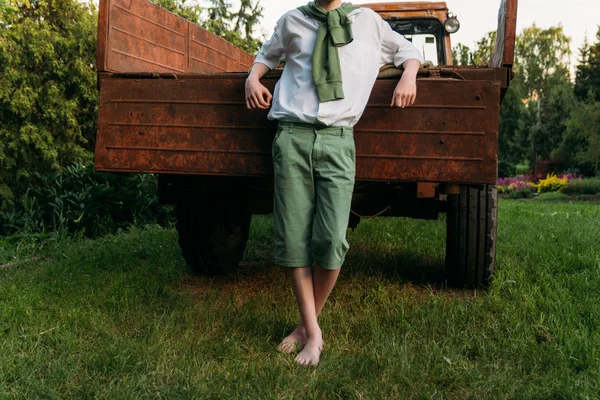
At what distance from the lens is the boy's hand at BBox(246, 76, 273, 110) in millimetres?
2744

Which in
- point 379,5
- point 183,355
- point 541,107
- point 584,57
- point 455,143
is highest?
point 584,57

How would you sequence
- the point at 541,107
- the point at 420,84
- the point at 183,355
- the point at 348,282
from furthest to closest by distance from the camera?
the point at 541,107
the point at 348,282
the point at 420,84
the point at 183,355

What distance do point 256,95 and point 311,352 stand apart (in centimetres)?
116

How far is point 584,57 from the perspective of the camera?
2838 cm

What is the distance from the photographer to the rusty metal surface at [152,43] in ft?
10.7

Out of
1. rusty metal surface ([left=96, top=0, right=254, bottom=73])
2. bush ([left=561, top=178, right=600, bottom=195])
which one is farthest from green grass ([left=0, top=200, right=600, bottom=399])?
bush ([left=561, top=178, right=600, bottom=195])

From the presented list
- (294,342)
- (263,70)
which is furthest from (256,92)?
(294,342)

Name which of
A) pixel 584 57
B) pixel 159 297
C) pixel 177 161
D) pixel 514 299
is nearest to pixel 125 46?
pixel 177 161

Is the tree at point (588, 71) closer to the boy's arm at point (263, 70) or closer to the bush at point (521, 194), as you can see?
the bush at point (521, 194)

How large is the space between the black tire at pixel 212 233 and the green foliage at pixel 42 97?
7.34 meters

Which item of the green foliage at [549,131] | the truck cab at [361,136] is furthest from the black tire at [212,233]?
the green foliage at [549,131]

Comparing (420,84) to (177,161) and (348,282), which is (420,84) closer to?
(177,161)

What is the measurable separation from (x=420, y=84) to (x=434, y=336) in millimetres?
1171

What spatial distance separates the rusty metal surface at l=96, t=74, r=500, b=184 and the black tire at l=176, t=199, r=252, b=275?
0.95 metres
